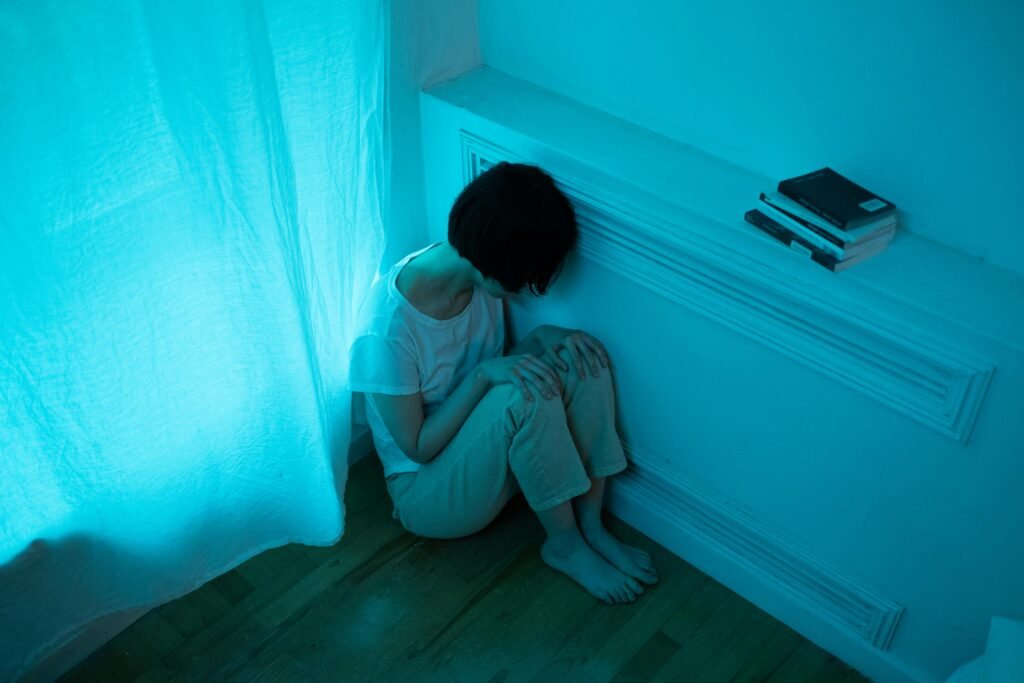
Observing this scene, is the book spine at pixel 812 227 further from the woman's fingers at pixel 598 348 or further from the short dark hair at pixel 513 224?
the woman's fingers at pixel 598 348

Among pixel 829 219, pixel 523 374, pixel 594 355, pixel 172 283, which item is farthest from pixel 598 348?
pixel 172 283

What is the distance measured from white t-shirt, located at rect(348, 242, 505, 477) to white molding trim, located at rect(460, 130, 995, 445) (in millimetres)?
256

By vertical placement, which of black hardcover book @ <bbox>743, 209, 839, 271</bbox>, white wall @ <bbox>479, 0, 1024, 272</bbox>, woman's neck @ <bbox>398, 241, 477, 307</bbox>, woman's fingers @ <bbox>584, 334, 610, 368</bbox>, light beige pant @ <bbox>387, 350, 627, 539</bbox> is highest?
white wall @ <bbox>479, 0, 1024, 272</bbox>

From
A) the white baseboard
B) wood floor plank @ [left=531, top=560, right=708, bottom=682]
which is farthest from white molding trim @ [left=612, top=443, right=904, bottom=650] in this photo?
wood floor plank @ [left=531, top=560, right=708, bottom=682]

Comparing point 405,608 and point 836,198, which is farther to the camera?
point 405,608

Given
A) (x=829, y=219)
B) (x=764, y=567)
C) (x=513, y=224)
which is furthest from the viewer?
(x=764, y=567)

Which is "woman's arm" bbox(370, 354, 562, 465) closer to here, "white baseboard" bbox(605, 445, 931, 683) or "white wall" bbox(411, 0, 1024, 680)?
"white wall" bbox(411, 0, 1024, 680)

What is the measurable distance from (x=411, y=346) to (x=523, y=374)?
7.9 inches

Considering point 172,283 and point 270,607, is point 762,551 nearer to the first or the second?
point 270,607

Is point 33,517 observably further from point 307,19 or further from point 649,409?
point 649,409

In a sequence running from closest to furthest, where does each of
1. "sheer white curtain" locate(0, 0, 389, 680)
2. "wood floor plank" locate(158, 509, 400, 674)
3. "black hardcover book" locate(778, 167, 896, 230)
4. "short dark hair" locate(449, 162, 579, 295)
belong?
"sheer white curtain" locate(0, 0, 389, 680) → "black hardcover book" locate(778, 167, 896, 230) → "short dark hair" locate(449, 162, 579, 295) → "wood floor plank" locate(158, 509, 400, 674)

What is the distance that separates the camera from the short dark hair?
151 centimetres

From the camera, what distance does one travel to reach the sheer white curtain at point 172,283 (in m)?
1.19

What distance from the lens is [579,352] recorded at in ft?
5.61
